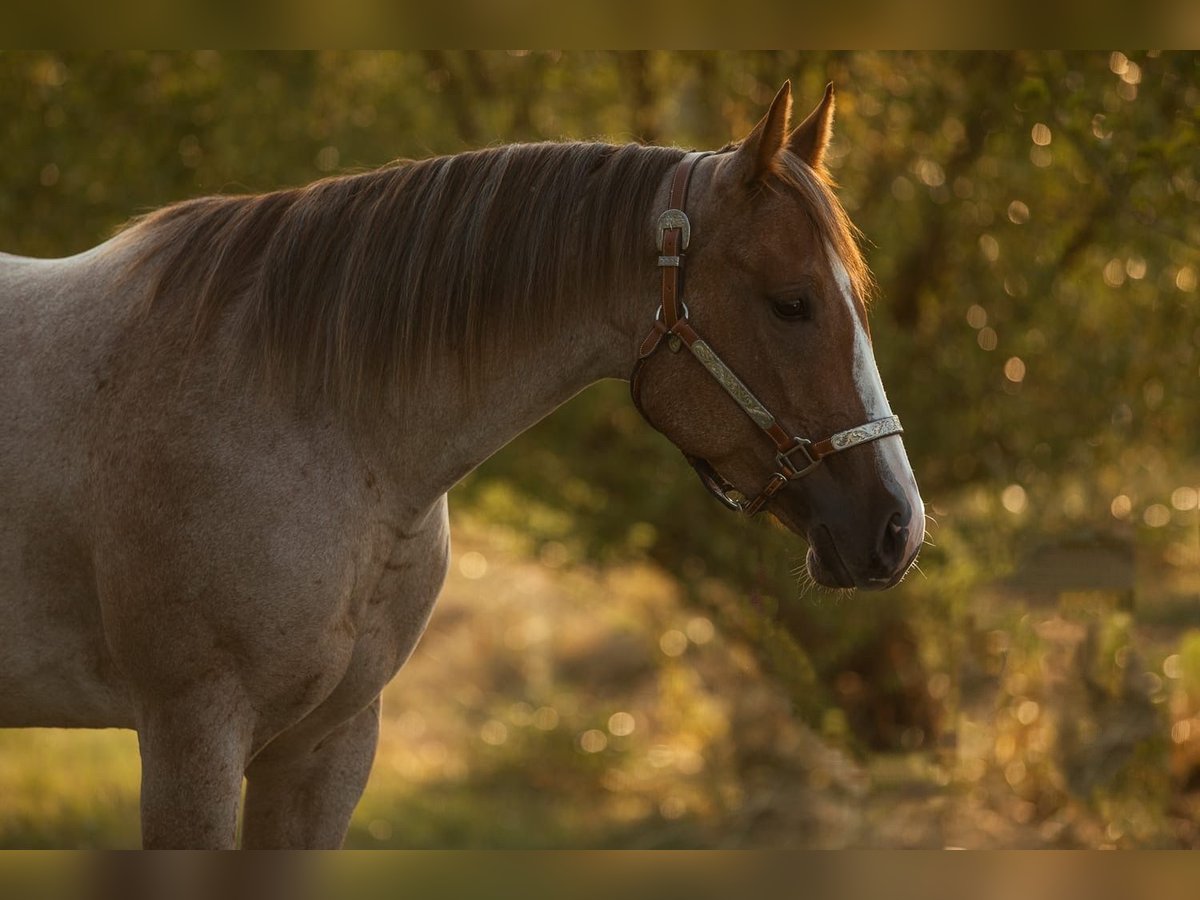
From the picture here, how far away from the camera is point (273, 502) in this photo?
7.58 ft

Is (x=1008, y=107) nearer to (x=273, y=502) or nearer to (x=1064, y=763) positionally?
(x=1064, y=763)

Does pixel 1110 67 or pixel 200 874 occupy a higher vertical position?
pixel 1110 67

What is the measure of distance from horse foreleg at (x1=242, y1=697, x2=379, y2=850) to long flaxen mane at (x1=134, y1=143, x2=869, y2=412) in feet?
2.83

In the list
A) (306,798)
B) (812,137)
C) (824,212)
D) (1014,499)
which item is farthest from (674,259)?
(1014,499)

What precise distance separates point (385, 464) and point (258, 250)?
1.83 ft

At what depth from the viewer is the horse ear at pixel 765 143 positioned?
7.22 ft

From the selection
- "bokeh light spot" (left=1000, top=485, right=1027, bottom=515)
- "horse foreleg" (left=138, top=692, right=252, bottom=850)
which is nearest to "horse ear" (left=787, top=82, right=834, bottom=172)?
"horse foreleg" (left=138, top=692, right=252, bottom=850)

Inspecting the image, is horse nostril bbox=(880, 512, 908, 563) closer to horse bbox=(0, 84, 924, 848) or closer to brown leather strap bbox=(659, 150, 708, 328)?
horse bbox=(0, 84, 924, 848)

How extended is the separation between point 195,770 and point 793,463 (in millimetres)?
1314

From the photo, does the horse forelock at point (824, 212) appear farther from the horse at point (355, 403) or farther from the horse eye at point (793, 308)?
the horse eye at point (793, 308)

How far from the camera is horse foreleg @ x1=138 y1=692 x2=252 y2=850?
2.30 m

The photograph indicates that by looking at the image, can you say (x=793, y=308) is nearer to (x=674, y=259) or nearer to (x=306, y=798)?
(x=674, y=259)

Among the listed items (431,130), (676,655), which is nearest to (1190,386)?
(676,655)

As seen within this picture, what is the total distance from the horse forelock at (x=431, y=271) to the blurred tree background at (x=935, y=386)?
12.8ft
